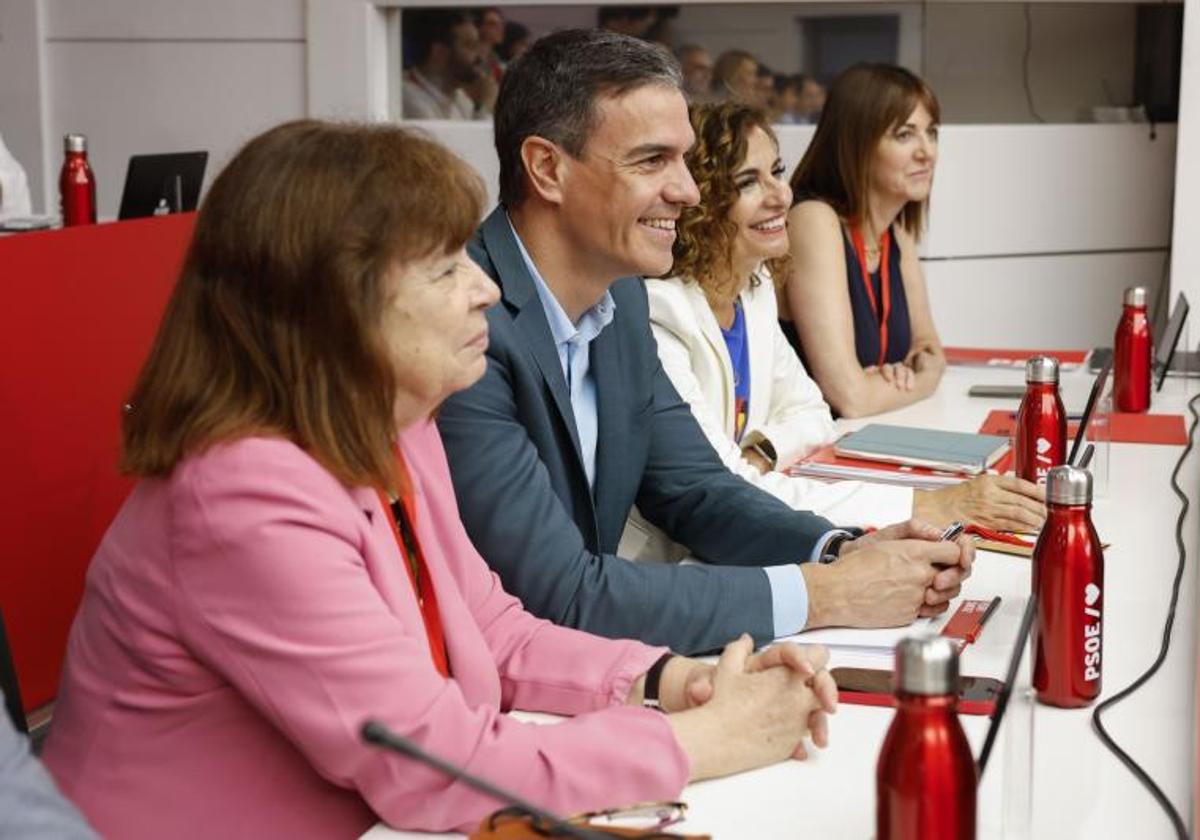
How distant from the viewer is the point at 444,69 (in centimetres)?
576

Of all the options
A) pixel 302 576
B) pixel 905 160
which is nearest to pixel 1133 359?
pixel 905 160

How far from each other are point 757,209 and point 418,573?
4.97ft

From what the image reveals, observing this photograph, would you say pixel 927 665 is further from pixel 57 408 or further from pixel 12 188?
pixel 12 188

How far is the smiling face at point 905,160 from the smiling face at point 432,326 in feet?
7.38

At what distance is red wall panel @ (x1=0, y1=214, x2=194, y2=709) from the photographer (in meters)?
3.10

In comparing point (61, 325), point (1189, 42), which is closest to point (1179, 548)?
point (61, 325)

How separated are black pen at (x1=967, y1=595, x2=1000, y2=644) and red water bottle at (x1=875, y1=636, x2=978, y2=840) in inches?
29.6

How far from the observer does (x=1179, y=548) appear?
226cm

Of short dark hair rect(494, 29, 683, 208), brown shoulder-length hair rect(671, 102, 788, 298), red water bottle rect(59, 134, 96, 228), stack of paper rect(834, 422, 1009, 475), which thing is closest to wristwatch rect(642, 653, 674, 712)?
short dark hair rect(494, 29, 683, 208)

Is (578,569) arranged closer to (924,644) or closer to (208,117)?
(924,644)

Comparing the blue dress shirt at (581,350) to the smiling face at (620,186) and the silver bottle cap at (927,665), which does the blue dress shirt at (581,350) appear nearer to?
the smiling face at (620,186)

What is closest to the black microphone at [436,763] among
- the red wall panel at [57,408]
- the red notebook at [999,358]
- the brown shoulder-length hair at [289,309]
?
the brown shoulder-length hair at [289,309]

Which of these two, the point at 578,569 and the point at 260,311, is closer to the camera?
the point at 260,311

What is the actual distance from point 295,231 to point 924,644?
64cm
